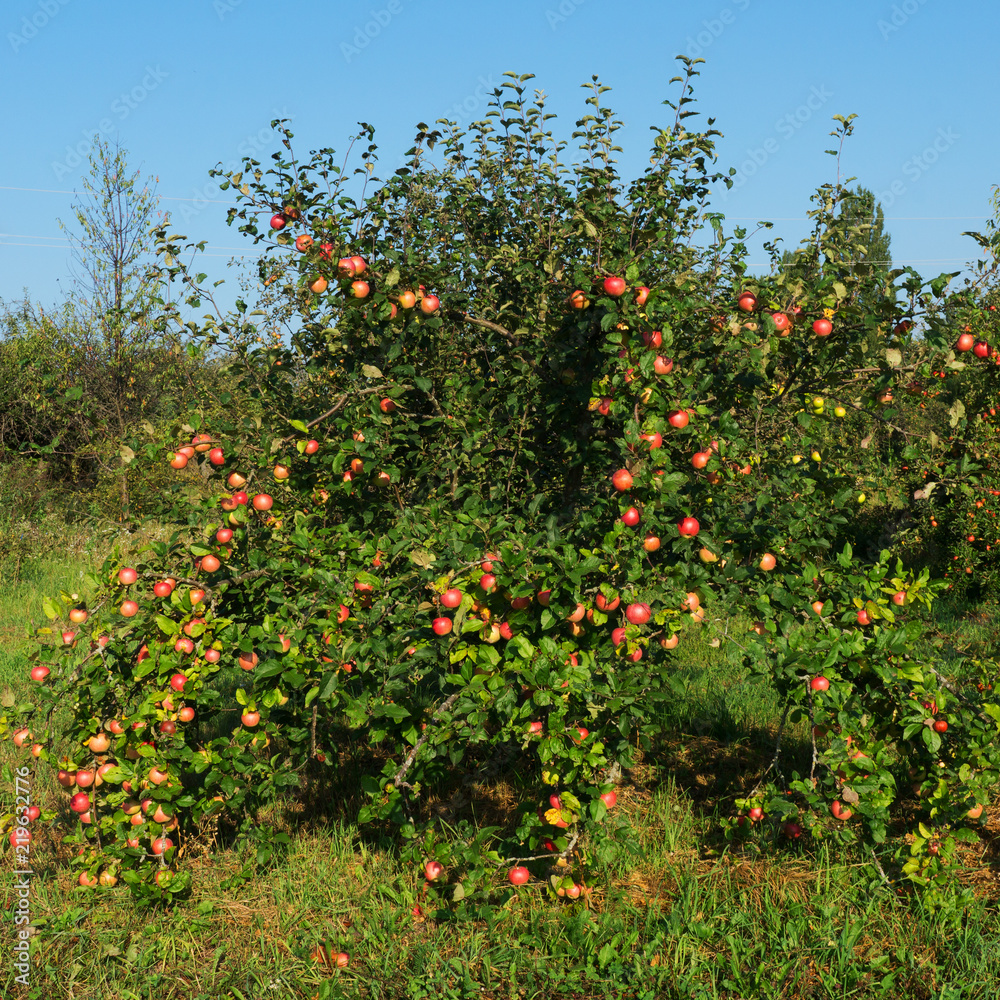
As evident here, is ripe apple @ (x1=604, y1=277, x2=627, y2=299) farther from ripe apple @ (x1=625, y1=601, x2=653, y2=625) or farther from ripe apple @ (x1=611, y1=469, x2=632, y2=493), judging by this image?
ripe apple @ (x1=625, y1=601, x2=653, y2=625)

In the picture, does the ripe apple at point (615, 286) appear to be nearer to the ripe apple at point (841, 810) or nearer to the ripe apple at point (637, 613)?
the ripe apple at point (637, 613)

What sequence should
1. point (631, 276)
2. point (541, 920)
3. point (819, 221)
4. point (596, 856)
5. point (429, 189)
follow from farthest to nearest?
point (429, 189)
point (819, 221)
point (596, 856)
point (541, 920)
point (631, 276)

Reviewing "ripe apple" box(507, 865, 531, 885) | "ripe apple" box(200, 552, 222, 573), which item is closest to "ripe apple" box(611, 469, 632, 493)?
"ripe apple" box(507, 865, 531, 885)

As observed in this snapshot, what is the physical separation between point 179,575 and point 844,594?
7.62 feet

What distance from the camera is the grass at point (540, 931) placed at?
98.2 inches

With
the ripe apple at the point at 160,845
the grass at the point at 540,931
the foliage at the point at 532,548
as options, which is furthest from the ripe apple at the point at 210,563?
the grass at the point at 540,931

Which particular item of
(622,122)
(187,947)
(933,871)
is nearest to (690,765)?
(933,871)

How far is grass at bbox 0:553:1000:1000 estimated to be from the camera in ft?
8.18

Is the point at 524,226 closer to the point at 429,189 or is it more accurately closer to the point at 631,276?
the point at 429,189

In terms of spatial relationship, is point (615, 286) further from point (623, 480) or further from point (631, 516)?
point (631, 516)

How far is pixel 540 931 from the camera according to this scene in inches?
108

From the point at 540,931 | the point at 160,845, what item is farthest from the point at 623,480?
the point at 160,845

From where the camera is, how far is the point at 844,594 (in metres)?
→ 2.87

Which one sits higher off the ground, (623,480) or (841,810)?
(623,480)
